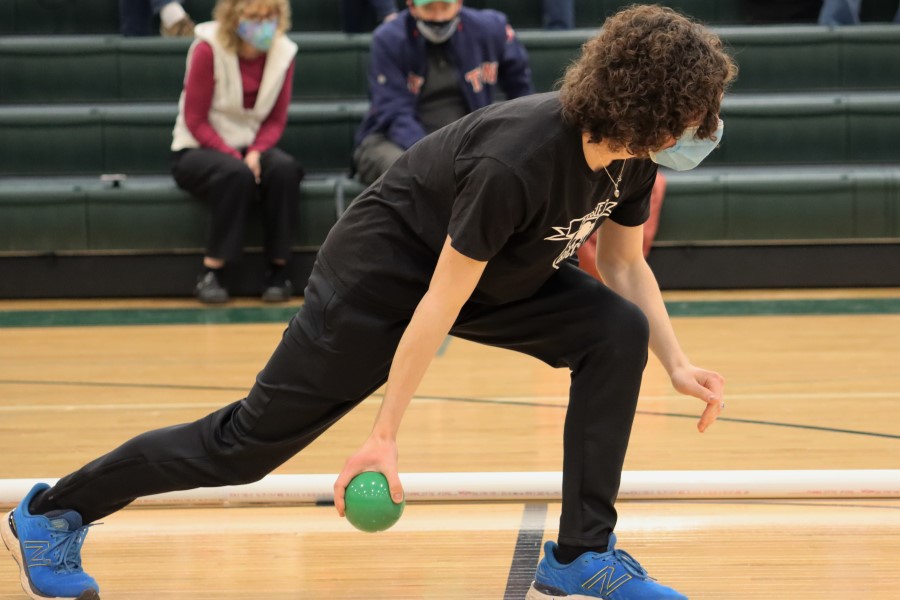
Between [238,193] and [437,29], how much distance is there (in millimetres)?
956

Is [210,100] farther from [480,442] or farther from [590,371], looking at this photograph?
[590,371]

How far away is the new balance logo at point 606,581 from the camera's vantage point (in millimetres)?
1711

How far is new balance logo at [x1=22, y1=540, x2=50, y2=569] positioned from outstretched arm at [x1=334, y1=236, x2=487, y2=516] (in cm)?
54

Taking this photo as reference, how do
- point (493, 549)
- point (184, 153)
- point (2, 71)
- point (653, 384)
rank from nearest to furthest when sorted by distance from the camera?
point (493, 549)
point (653, 384)
point (184, 153)
point (2, 71)

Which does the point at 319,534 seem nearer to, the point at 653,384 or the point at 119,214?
the point at 653,384

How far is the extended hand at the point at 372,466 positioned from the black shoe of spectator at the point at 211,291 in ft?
10.3

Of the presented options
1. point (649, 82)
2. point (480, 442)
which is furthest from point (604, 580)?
point (480, 442)

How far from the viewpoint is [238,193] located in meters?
4.54

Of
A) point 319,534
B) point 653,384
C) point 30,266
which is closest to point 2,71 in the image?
point 30,266

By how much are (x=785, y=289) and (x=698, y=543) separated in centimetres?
286

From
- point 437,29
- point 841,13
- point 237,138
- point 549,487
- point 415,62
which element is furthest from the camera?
point 841,13

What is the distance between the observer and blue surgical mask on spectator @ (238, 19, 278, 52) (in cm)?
454

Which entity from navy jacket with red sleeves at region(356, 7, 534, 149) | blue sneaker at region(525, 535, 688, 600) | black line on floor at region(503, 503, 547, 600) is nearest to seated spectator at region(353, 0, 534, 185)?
navy jacket with red sleeves at region(356, 7, 534, 149)

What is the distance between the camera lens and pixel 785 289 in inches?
186
